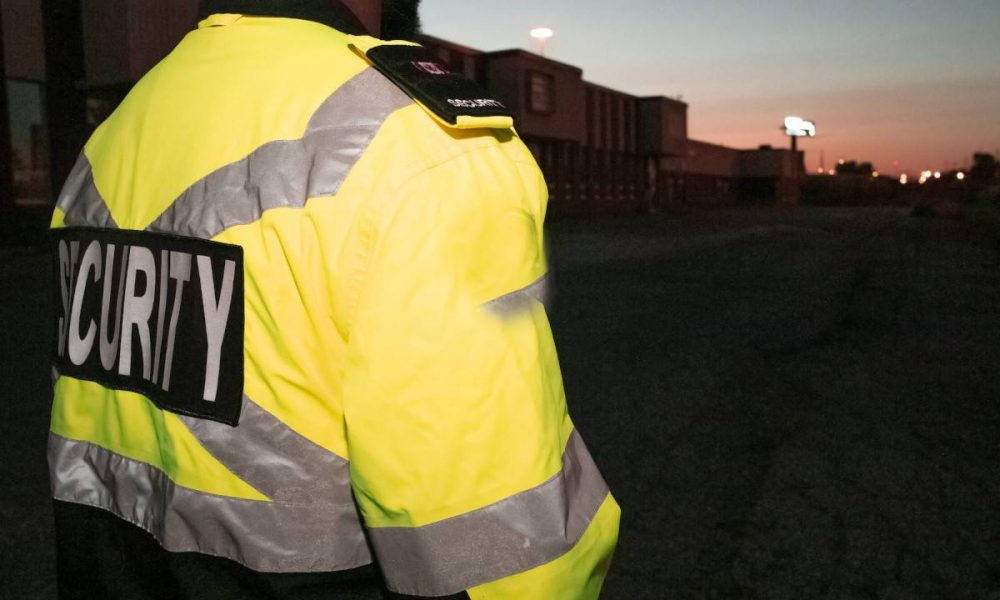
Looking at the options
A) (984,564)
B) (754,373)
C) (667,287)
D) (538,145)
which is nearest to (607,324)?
(754,373)

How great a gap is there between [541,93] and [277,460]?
1084 inches

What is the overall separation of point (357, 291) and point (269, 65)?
355 millimetres

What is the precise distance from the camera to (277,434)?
3.47 feet

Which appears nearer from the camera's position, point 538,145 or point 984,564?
point 984,564

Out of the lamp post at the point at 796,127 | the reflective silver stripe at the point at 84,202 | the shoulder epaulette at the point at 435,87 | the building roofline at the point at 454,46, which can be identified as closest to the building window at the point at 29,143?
the building roofline at the point at 454,46

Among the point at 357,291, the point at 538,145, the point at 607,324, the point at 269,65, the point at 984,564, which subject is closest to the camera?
the point at 357,291

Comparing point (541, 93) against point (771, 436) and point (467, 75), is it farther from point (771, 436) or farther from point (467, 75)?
point (771, 436)

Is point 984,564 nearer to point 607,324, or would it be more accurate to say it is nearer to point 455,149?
point 455,149

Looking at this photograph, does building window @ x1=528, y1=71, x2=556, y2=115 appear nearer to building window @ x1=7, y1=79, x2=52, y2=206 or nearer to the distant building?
the distant building

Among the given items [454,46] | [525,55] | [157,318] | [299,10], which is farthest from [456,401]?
[525,55]

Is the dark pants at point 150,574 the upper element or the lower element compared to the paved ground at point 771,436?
upper

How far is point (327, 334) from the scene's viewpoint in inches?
39.6

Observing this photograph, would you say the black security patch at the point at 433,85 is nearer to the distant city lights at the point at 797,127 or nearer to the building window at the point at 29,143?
the building window at the point at 29,143

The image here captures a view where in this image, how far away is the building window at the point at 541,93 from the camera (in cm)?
2694
